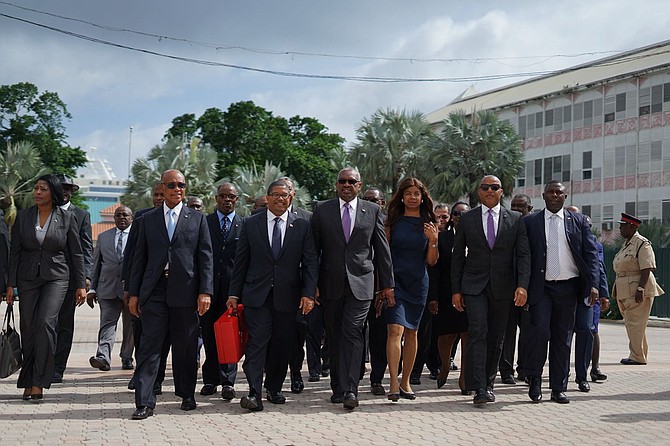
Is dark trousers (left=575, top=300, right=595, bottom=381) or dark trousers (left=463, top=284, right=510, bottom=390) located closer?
dark trousers (left=463, top=284, right=510, bottom=390)

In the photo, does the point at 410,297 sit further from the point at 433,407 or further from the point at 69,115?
the point at 69,115

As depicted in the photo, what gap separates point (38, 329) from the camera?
30.9ft

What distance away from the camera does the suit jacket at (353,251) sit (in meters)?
9.27

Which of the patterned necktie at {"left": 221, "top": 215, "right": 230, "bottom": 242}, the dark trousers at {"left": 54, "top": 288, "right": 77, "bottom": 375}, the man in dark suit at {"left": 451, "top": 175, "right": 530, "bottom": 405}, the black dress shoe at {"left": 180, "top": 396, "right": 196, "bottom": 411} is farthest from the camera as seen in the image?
the dark trousers at {"left": 54, "top": 288, "right": 77, "bottom": 375}

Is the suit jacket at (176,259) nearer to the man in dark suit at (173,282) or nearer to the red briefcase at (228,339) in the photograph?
the man in dark suit at (173,282)

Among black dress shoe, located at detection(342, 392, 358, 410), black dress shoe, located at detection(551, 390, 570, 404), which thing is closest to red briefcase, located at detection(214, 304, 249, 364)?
black dress shoe, located at detection(342, 392, 358, 410)

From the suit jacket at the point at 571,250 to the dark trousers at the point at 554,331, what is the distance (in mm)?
134

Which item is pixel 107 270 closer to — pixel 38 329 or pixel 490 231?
pixel 38 329

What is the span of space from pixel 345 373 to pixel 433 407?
0.96 m

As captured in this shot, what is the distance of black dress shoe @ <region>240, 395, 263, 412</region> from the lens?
885 cm

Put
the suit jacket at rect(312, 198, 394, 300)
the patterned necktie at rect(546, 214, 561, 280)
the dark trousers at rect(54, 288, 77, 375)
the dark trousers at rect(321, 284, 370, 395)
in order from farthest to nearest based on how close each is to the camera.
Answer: the dark trousers at rect(54, 288, 77, 375)
the patterned necktie at rect(546, 214, 561, 280)
the suit jacket at rect(312, 198, 394, 300)
the dark trousers at rect(321, 284, 370, 395)

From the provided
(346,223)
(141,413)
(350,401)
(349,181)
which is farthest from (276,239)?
(141,413)

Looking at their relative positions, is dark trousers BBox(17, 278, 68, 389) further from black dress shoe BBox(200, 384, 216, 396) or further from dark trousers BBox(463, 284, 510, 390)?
dark trousers BBox(463, 284, 510, 390)

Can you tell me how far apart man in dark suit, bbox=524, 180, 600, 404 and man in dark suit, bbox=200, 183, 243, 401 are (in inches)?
126
